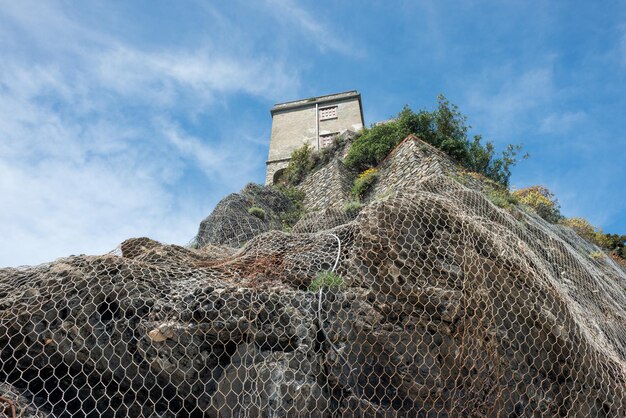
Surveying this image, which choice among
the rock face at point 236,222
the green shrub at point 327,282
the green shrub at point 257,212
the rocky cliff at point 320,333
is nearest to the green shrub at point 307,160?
the rock face at point 236,222

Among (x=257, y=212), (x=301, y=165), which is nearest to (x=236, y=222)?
(x=257, y=212)

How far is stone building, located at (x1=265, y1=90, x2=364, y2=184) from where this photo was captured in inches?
621

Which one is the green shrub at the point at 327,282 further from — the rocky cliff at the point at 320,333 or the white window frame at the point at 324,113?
the white window frame at the point at 324,113

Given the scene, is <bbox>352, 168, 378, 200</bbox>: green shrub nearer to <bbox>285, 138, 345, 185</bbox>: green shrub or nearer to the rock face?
the rock face

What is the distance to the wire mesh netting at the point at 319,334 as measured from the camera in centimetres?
→ 284

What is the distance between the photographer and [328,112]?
17.5 m

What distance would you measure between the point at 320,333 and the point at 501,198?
5611 mm

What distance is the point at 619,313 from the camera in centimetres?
510

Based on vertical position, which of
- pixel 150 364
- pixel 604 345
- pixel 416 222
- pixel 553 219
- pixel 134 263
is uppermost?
pixel 553 219

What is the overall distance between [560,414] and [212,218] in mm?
5795

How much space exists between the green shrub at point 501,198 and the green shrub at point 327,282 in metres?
4.55

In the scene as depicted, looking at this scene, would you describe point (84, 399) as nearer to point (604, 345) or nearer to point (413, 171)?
point (604, 345)

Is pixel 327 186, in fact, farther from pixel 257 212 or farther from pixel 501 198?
pixel 501 198

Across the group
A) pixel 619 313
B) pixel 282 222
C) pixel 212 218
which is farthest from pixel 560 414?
pixel 282 222
